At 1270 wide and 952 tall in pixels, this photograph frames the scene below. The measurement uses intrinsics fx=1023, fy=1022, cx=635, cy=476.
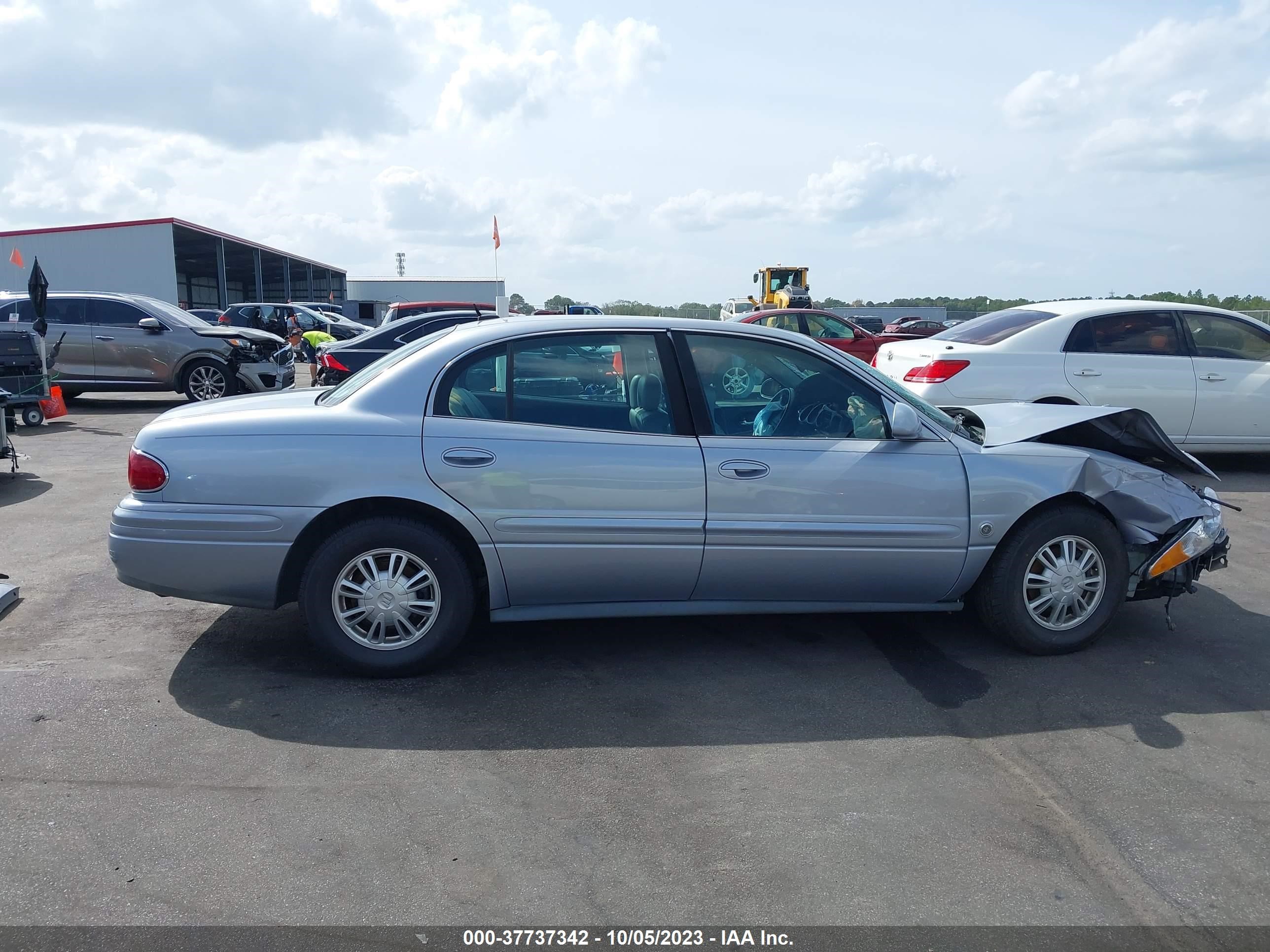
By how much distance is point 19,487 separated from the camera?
8648 mm

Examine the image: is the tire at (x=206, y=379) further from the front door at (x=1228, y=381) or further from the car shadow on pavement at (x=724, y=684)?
the front door at (x=1228, y=381)

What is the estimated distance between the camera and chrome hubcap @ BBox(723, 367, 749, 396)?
4625 mm

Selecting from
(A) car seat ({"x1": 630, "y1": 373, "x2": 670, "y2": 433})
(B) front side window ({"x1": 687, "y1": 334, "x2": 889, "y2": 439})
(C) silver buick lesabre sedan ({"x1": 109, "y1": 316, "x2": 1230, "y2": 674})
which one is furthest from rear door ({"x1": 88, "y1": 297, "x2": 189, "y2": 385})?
(B) front side window ({"x1": 687, "y1": 334, "x2": 889, "y2": 439})

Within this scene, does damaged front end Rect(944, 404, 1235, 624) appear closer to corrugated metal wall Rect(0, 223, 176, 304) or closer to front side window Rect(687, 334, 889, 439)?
front side window Rect(687, 334, 889, 439)

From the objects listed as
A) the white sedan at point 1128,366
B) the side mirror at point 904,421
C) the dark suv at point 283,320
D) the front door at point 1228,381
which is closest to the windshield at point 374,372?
the side mirror at point 904,421

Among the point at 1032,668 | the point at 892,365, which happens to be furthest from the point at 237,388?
the point at 1032,668

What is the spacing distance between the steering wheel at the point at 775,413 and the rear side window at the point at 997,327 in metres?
4.96

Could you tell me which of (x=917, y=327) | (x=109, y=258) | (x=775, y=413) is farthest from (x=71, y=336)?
(x=917, y=327)

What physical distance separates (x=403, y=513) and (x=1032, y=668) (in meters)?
2.89

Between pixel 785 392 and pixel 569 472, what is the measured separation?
108 centimetres

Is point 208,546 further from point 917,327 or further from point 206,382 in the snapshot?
point 917,327

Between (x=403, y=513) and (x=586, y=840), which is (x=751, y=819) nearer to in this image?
(x=586, y=840)

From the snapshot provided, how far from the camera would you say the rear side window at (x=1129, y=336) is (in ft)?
29.1

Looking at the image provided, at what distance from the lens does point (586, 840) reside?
3.15 m
